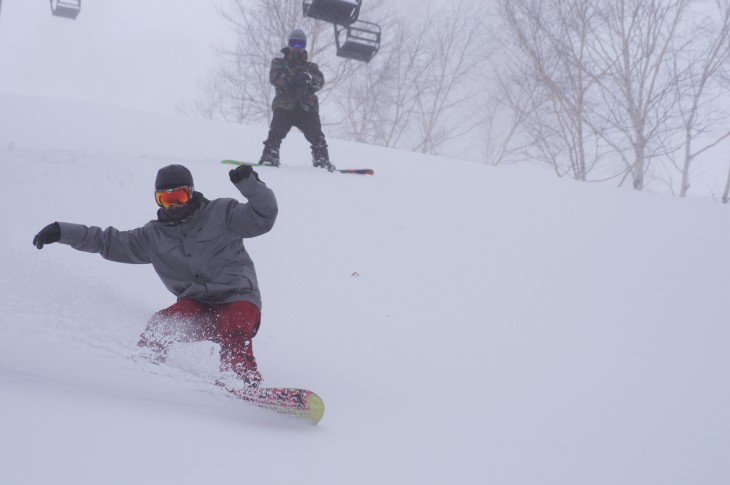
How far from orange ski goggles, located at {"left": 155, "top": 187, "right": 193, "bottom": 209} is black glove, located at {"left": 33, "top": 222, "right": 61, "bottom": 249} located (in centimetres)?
49

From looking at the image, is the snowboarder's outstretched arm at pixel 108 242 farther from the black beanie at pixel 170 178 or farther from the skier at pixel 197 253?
the black beanie at pixel 170 178

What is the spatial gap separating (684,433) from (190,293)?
7.70 feet

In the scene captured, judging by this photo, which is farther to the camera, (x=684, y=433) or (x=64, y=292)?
(x=64, y=292)

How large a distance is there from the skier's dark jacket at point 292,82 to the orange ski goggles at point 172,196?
4.03 metres

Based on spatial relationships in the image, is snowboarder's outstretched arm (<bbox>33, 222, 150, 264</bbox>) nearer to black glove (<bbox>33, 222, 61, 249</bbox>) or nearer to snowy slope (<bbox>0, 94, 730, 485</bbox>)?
black glove (<bbox>33, 222, 61, 249</bbox>)

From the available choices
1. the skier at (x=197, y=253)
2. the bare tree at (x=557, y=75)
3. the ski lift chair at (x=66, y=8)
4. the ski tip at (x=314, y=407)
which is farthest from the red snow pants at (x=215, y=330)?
the bare tree at (x=557, y=75)

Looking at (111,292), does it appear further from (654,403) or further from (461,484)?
(654,403)

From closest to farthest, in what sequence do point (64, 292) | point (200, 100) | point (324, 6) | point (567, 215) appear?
point (64, 292)
point (567, 215)
point (324, 6)
point (200, 100)

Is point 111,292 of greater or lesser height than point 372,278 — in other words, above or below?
below

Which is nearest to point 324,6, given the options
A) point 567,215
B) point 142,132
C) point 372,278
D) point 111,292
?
point 142,132

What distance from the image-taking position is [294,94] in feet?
21.3

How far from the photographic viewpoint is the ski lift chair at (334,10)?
889cm

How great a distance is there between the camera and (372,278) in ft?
13.8

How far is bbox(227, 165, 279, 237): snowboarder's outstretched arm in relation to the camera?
2480mm
